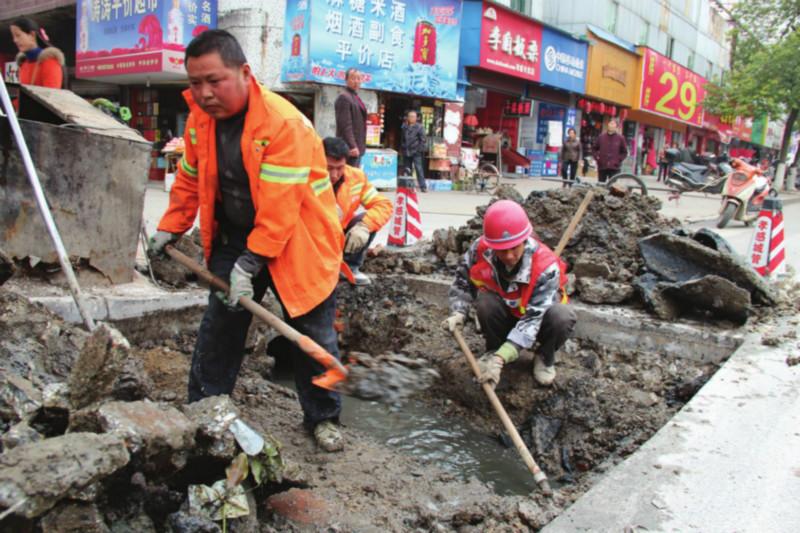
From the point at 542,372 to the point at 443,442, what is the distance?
73cm

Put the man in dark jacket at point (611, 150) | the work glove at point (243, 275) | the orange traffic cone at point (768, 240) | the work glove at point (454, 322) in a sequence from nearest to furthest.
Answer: the work glove at point (243, 275) → the work glove at point (454, 322) → the orange traffic cone at point (768, 240) → the man in dark jacket at point (611, 150)

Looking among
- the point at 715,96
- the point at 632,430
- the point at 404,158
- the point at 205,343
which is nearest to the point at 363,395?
the point at 205,343

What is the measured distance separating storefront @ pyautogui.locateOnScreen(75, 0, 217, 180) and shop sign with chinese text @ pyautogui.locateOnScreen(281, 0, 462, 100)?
196 cm

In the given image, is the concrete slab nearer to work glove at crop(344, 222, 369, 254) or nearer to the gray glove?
the gray glove

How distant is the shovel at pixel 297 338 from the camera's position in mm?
2656

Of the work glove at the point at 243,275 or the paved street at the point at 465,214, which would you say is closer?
the work glove at the point at 243,275

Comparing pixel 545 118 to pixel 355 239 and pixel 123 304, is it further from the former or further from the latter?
pixel 123 304

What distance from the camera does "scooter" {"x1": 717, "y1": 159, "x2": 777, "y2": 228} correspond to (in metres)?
10.4

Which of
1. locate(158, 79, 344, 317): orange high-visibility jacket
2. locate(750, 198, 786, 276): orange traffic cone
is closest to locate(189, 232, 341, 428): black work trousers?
locate(158, 79, 344, 317): orange high-visibility jacket

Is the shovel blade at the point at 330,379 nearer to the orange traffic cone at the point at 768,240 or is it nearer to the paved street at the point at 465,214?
the paved street at the point at 465,214

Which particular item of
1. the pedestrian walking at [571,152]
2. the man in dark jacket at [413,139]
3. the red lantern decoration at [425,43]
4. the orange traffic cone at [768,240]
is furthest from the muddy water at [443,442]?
the pedestrian walking at [571,152]

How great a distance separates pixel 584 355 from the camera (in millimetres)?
4367

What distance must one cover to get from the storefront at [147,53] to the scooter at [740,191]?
32.1 ft

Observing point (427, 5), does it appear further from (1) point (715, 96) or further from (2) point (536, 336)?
(1) point (715, 96)
